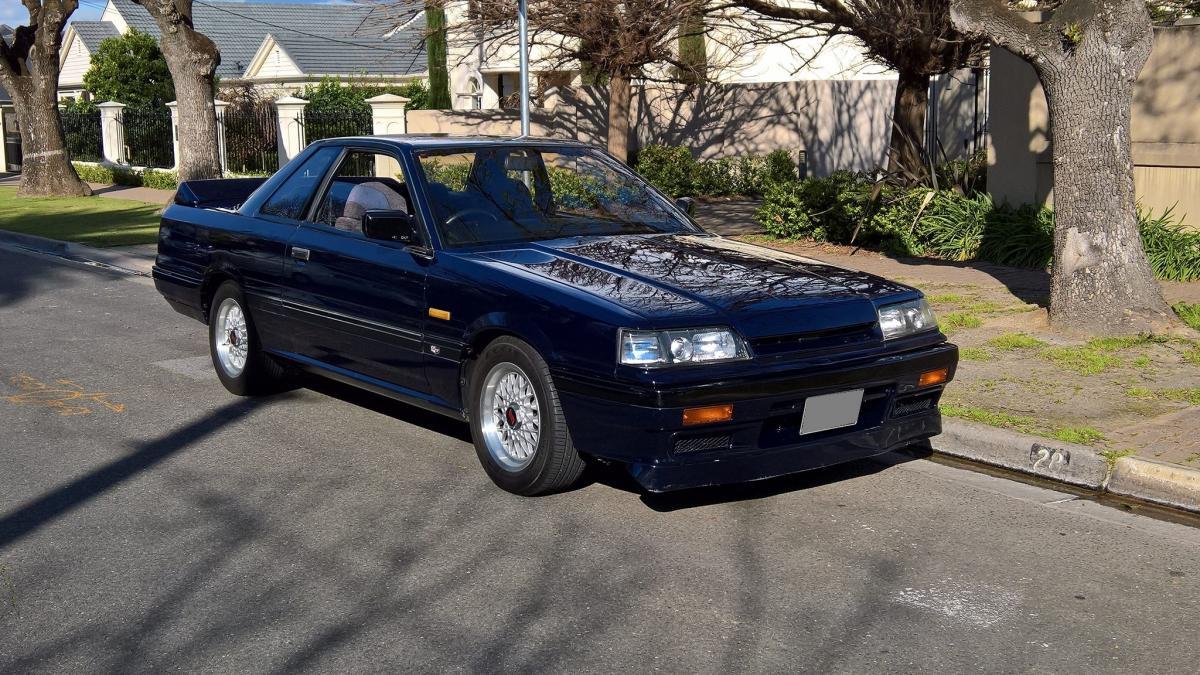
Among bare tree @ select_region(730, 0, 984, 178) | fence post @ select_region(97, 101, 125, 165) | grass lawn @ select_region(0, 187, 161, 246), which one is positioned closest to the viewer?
bare tree @ select_region(730, 0, 984, 178)

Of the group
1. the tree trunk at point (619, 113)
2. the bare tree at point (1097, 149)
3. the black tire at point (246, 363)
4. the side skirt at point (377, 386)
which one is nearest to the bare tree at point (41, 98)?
the tree trunk at point (619, 113)

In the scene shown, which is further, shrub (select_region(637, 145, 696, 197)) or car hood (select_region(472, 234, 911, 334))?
shrub (select_region(637, 145, 696, 197))

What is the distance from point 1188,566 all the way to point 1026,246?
789 cm

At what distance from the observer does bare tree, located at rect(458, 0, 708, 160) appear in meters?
14.7

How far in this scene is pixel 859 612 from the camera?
4.59 metres

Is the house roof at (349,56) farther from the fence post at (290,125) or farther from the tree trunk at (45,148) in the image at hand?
the fence post at (290,125)

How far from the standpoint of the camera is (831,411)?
217 inches

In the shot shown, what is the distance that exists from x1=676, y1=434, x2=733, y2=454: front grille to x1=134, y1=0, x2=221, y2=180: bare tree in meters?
17.1

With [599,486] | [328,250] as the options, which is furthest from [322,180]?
[599,486]

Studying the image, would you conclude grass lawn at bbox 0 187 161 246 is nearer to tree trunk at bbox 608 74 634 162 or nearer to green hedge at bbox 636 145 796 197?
tree trunk at bbox 608 74 634 162

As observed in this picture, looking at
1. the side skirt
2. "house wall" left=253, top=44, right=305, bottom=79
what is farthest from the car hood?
"house wall" left=253, top=44, right=305, bottom=79

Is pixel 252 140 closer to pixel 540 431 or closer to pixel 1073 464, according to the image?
pixel 540 431

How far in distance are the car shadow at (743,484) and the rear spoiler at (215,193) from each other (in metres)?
3.54

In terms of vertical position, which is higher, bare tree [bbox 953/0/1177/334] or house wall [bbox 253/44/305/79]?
house wall [bbox 253/44/305/79]
